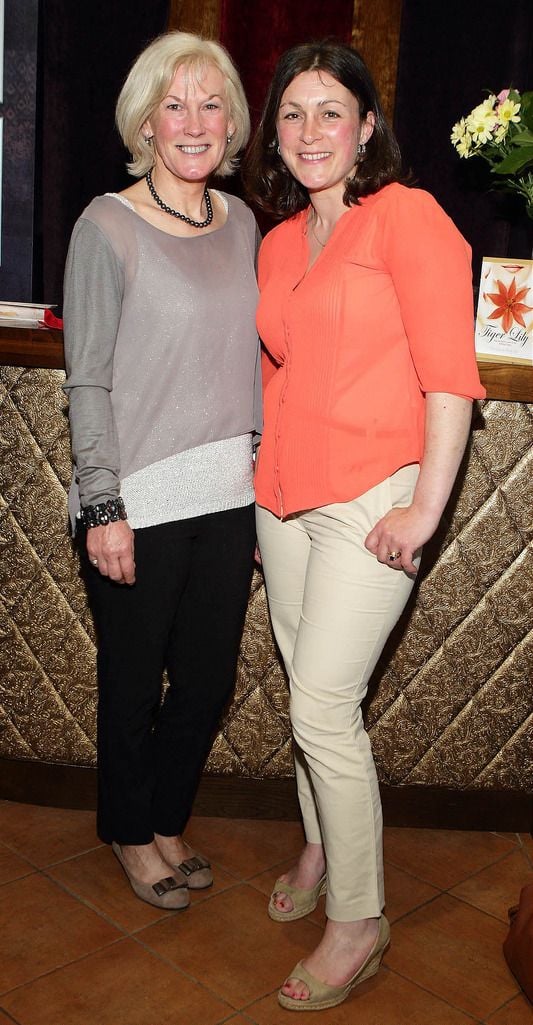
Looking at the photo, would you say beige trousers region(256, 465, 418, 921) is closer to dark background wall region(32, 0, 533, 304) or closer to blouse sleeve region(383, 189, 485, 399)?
blouse sleeve region(383, 189, 485, 399)

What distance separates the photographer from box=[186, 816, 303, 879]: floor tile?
2164 mm

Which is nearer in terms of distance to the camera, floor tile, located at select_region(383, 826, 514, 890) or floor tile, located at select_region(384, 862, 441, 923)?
floor tile, located at select_region(384, 862, 441, 923)

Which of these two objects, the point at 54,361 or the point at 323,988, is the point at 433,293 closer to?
the point at 54,361

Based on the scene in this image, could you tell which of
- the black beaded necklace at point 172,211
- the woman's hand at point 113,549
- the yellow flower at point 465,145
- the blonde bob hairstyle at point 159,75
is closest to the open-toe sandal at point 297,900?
the woman's hand at point 113,549

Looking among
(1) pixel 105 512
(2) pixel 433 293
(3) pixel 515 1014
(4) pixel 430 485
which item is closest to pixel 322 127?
(2) pixel 433 293

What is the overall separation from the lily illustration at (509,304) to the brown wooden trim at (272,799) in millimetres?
1143

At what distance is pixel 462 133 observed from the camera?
2102mm

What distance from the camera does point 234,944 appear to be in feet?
6.13

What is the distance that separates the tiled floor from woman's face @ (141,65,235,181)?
4.86ft

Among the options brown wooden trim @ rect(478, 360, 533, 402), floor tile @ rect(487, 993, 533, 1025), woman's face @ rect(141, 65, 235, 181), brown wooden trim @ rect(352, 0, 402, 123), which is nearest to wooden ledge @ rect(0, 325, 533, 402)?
brown wooden trim @ rect(478, 360, 533, 402)

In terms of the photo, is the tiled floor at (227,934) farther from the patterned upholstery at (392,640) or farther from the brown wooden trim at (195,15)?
the brown wooden trim at (195,15)

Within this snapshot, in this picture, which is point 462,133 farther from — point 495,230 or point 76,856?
point 76,856

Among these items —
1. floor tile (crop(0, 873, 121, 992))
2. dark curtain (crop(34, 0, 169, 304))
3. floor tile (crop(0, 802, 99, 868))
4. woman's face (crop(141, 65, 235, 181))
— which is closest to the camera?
woman's face (crop(141, 65, 235, 181))

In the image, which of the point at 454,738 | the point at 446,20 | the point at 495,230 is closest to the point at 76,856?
the point at 454,738
